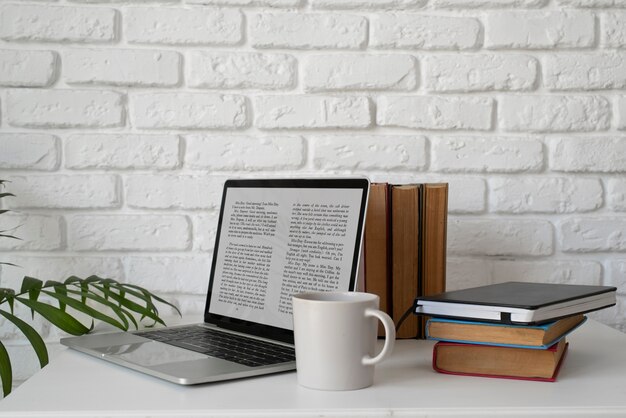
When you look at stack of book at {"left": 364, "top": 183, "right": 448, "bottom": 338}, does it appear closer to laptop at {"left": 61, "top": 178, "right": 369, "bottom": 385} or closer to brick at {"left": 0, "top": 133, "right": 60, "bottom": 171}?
laptop at {"left": 61, "top": 178, "right": 369, "bottom": 385}

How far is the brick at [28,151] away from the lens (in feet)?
4.42

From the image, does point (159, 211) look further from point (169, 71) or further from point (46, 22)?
point (46, 22)

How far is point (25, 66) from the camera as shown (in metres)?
1.34

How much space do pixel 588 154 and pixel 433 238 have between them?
17.3 inches

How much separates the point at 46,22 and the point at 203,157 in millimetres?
392

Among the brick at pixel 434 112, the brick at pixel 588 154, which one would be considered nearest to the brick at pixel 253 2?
the brick at pixel 434 112

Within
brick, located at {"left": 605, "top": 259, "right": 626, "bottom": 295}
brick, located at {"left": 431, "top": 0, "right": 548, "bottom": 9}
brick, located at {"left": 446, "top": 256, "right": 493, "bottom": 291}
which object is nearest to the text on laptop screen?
brick, located at {"left": 446, "top": 256, "right": 493, "bottom": 291}

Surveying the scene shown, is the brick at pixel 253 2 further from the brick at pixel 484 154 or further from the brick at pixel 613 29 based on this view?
the brick at pixel 613 29

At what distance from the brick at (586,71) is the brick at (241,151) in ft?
1.66

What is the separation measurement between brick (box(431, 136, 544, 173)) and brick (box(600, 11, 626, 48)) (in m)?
0.24

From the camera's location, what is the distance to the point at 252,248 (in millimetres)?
1124

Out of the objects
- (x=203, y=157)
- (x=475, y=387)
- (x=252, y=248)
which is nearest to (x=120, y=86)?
(x=203, y=157)

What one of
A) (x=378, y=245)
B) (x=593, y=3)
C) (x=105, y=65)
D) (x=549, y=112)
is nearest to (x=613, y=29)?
(x=593, y=3)

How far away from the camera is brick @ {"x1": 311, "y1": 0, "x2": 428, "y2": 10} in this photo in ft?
4.42
